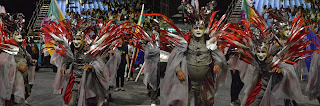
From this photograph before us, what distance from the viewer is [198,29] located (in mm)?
5320

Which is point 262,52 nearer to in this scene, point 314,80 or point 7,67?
point 314,80

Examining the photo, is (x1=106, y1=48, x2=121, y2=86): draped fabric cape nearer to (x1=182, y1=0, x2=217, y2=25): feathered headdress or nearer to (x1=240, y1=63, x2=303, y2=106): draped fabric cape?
(x1=182, y1=0, x2=217, y2=25): feathered headdress

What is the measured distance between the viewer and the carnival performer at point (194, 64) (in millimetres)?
5207

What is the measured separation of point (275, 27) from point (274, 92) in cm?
89

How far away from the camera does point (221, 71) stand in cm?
559

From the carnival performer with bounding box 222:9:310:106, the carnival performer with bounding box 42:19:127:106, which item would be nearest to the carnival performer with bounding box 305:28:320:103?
the carnival performer with bounding box 222:9:310:106

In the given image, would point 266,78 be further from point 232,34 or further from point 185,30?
point 185,30

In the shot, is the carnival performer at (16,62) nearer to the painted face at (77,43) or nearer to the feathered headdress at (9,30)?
the feathered headdress at (9,30)

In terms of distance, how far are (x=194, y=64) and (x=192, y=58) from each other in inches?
3.4

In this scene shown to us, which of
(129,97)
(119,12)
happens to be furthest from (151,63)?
(119,12)

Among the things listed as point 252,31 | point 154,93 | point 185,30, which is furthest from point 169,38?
point 154,93

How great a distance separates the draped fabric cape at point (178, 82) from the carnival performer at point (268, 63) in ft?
1.38

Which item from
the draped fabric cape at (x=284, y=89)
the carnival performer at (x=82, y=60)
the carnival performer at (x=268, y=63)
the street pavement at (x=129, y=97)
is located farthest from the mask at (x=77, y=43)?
the draped fabric cape at (x=284, y=89)

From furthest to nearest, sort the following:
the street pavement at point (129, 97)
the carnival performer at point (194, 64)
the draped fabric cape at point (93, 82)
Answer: the street pavement at point (129, 97) → the draped fabric cape at point (93, 82) → the carnival performer at point (194, 64)
